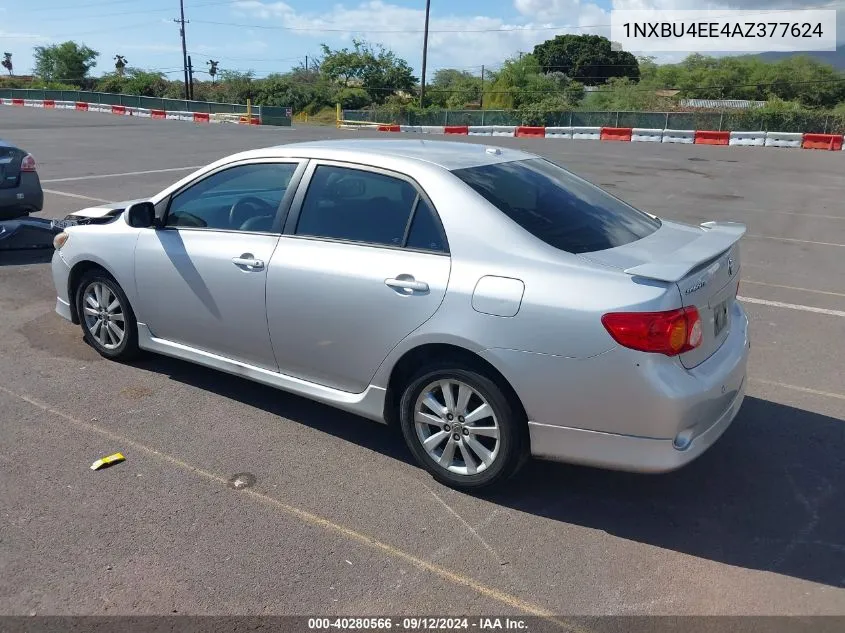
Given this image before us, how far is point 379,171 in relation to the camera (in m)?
4.09

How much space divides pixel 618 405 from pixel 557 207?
123 centimetres

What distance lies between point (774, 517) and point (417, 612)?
6.00 feet

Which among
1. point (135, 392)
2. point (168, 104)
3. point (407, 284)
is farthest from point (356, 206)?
point (168, 104)

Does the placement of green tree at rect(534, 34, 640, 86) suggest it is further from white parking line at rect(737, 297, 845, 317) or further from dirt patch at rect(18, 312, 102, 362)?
dirt patch at rect(18, 312, 102, 362)

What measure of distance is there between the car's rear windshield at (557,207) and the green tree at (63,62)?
10561cm

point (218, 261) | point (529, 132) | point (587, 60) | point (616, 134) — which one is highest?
point (587, 60)

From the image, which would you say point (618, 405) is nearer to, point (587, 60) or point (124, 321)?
point (124, 321)

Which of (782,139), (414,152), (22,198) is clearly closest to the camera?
(414,152)

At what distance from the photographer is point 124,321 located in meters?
5.17

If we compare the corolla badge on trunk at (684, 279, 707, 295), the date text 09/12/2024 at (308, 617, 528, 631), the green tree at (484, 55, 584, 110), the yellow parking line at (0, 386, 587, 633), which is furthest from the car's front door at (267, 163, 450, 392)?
the green tree at (484, 55, 584, 110)

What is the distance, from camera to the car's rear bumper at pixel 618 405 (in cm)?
322

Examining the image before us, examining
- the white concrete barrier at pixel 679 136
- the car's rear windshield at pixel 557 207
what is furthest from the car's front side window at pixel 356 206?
the white concrete barrier at pixel 679 136

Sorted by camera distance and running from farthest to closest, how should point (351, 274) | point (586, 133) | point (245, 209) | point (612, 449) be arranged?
point (586, 133)
point (245, 209)
point (351, 274)
point (612, 449)

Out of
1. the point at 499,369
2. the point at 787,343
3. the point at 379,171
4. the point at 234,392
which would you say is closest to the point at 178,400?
the point at 234,392
